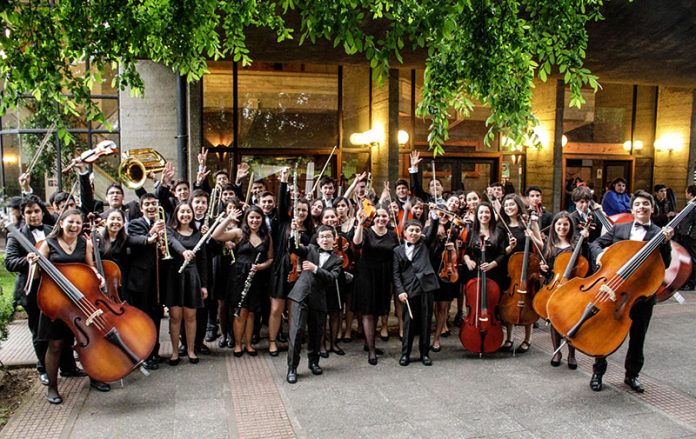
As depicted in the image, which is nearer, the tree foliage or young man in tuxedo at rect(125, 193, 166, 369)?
the tree foliage

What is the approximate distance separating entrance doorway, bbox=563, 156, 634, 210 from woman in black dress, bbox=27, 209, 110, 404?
12.3 m

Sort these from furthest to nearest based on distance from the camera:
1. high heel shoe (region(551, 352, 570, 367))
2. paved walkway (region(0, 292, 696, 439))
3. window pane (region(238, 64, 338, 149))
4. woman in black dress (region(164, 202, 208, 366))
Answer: window pane (region(238, 64, 338, 149)) → high heel shoe (region(551, 352, 570, 367)) → woman in black dress (region(164, 202, 208, 366)) → paved walkway (region(0, 292, 696, 439))

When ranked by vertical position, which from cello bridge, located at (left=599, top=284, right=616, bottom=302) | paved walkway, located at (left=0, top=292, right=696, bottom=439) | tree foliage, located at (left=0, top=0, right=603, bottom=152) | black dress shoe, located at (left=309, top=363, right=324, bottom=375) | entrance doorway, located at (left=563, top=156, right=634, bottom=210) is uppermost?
tree foliage, located at (left=0, top=0, right=603, bottom=152)

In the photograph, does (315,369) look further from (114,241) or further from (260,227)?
(114,241)

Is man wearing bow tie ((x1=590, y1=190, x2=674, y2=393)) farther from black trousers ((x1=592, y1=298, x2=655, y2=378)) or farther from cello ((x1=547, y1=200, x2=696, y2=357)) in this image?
cello ((x1=547, y1=200, x2=696, y2=357))

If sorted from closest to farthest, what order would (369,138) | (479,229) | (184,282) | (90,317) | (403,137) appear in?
1. (90,317)
2. (184,282)
3. (479,229)
4. (369,138)
5. (403,137)

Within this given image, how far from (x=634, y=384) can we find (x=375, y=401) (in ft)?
8.81

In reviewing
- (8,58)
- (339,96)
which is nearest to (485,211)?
(8,58)

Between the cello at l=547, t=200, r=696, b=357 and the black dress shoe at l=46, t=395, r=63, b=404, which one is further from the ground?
the cello at l=547, t=200, r=696, b=357

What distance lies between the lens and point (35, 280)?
526cm

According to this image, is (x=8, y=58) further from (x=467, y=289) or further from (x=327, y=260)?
(x=467, y=289)

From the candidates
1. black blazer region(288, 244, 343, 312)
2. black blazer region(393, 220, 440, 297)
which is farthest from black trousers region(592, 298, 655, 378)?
black blazer region(288, 244, 343, 312)

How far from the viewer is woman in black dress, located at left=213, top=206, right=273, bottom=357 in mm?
6395

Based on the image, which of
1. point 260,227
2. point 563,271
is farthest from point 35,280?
point 563,271
